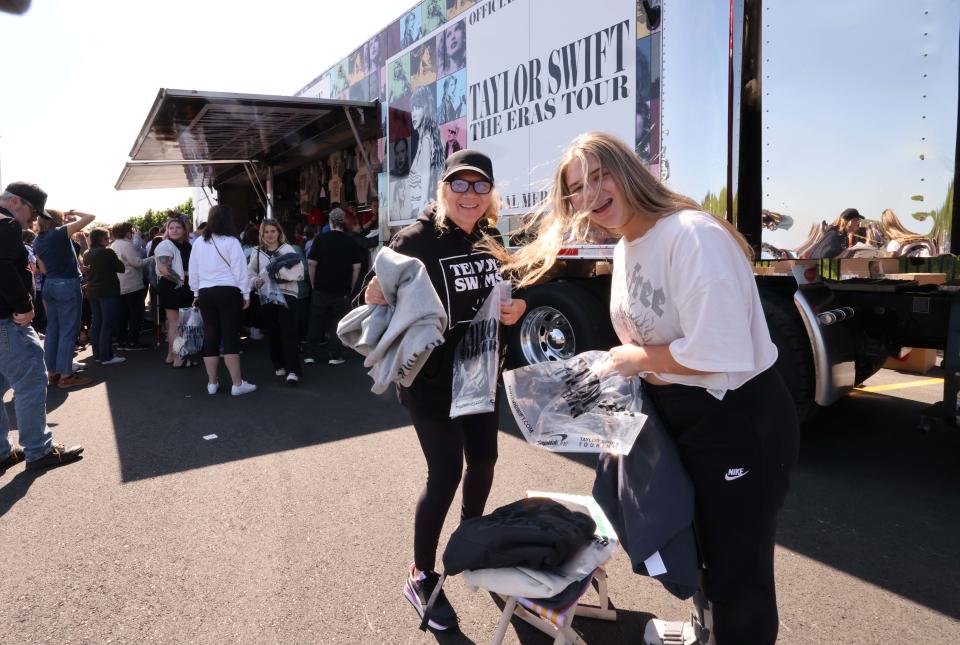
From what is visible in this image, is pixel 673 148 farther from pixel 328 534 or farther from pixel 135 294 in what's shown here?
pixel 135 294

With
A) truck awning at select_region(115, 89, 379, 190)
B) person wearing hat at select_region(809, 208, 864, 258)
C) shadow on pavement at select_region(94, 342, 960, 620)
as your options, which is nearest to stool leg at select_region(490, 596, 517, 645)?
shadow on pavement at select_region(94, 342, 960, 620)

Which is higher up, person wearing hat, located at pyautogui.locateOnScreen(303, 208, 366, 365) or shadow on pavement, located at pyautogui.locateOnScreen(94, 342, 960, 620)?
person wearing hat, located at pyautogui.locateOnScreen(303, 208, 366, 365)

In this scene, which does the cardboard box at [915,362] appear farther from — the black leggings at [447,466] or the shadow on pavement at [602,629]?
the black leggings at [447,466]

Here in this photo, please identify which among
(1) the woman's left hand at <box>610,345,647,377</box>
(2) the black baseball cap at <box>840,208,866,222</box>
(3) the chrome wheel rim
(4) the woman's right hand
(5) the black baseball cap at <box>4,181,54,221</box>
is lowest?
(3) the chrome wheel rim

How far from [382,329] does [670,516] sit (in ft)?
3.57

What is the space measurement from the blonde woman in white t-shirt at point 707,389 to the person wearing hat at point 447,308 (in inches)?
24.9

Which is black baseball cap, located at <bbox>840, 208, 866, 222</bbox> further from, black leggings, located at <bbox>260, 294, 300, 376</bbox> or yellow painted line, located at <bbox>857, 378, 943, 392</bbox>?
black leggings, located at <bbox>260, 294, 300, 376</bbox>

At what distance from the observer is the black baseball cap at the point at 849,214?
10.4 ft

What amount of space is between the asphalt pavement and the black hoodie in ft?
2.97

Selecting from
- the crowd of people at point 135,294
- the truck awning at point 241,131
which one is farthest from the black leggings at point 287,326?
the truck awning at point 241,131

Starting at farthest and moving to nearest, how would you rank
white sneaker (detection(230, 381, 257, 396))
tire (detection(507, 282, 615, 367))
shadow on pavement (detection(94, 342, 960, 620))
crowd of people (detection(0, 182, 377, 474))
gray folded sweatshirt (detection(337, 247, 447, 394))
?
white sneaker (detection(230, 381, 257, 396)) → tire (detection(507, 282, 615, 367)) → crowd of people (detection(0, 182, 377, 474)) → shadow on pavement (detection(94, 342, 960, 620)) → gray folded sweatshirt (detection(337, 247, 447, 394))

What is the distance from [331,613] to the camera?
2.46 meters

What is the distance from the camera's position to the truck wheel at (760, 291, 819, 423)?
142 inches

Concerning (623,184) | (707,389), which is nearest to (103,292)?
(623,184)
